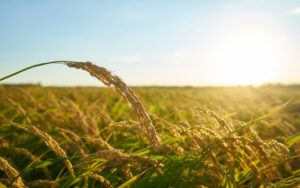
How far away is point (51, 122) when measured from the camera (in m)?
3.69

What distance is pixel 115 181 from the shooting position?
6.01 ft

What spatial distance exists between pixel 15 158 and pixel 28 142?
33 centimetres

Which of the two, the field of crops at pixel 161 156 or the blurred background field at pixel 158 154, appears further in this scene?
the blurred background field at pixel 158 154

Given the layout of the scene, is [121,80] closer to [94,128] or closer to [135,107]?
[135,107]

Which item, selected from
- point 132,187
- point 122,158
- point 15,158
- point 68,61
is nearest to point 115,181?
point 132,187

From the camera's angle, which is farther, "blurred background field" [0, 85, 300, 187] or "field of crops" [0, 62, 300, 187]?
"blurred background field" [0, 85, 300, 187]

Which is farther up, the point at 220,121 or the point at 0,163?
the point at 220,121

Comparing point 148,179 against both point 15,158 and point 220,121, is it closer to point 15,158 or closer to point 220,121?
point 220,121

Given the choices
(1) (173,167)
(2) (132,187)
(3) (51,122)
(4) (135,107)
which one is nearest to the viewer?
(4) (135,107)

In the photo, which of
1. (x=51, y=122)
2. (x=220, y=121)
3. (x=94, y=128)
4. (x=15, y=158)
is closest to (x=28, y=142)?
(x=15, y=158)

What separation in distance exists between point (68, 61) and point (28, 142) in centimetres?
249

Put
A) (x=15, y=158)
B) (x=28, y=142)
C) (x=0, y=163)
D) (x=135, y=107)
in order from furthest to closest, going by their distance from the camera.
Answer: (x=28, y=142), (x=15, y=158), (x=0, y=163), (x=135, y=107)

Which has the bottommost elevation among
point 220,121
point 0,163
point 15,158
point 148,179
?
point 15,158

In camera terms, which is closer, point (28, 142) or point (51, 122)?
point (28, 142)
